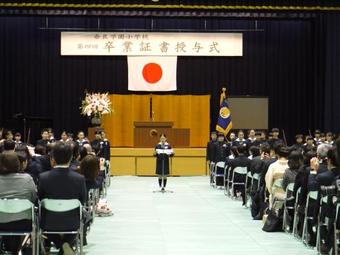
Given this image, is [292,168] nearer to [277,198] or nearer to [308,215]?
[277,198]

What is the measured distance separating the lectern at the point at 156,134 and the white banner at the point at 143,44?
9.75ft

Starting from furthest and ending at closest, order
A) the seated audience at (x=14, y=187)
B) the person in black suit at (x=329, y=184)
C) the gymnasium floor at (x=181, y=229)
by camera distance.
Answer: the gymnasium floor at (x=181, y=229), the person in black suit at (x=329, y=184), the seated audience at (x=14, y=187)

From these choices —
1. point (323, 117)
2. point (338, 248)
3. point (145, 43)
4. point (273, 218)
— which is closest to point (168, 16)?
point (145, 43)

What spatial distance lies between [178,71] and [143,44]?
1779 mm

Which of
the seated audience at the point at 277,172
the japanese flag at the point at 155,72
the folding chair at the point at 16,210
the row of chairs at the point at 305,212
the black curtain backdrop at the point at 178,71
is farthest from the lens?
the black curtain backdrop at the point at 178,71

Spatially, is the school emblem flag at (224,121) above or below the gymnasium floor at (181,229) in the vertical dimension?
above

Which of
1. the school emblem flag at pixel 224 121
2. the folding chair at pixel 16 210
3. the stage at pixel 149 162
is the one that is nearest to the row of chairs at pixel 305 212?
the folding chair at pixel 16 210

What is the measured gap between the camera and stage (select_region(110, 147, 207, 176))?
20094 mm

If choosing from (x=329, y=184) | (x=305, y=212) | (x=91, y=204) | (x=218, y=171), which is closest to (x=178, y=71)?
(x=218, y=171)

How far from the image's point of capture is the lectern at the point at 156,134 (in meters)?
20.1

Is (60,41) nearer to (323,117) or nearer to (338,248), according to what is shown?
(323,117)

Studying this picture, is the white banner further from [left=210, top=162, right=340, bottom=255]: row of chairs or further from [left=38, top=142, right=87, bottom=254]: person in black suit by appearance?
[left=38, top=142, right=87, bottom=254]: person in black suit

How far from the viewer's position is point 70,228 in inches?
250

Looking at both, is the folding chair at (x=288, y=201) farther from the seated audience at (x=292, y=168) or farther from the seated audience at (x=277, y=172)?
the seated audience at (x=277, y=172)
